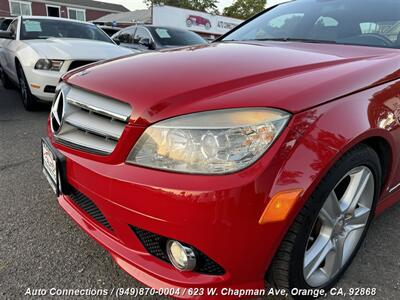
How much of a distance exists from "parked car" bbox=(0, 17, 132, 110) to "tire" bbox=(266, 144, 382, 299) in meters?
3.53

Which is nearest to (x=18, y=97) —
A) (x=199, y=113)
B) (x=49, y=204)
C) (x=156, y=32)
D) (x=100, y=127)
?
(x=156, y=32)

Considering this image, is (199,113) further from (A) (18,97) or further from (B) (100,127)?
(A) (18,97)

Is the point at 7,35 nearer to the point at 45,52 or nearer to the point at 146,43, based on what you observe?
the point at 45,52

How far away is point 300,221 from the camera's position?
4.62ft

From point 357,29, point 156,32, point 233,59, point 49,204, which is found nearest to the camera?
point 233,59

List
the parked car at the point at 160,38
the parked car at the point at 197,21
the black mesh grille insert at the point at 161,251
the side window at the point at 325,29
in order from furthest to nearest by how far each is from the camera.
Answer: the parked car at the point at 197,21
the parked car at the point at 160,38
the side window at the point at 325,29
the black mesh grille insert at the point at 161,251

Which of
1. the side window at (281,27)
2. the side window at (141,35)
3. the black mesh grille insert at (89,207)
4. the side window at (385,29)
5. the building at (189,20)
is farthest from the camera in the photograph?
the building at (189,20)

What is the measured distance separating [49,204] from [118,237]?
4.06 ft

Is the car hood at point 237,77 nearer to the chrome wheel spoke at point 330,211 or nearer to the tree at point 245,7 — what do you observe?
the chrome wheel spoke at point 330,211

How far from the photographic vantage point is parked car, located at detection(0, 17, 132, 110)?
15.0 ft

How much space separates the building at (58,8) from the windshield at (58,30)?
3299 cm

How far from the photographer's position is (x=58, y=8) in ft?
120

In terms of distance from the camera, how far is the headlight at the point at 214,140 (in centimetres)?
132

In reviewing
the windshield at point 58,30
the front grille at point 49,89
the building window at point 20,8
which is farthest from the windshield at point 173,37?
the building window at point 20,8
